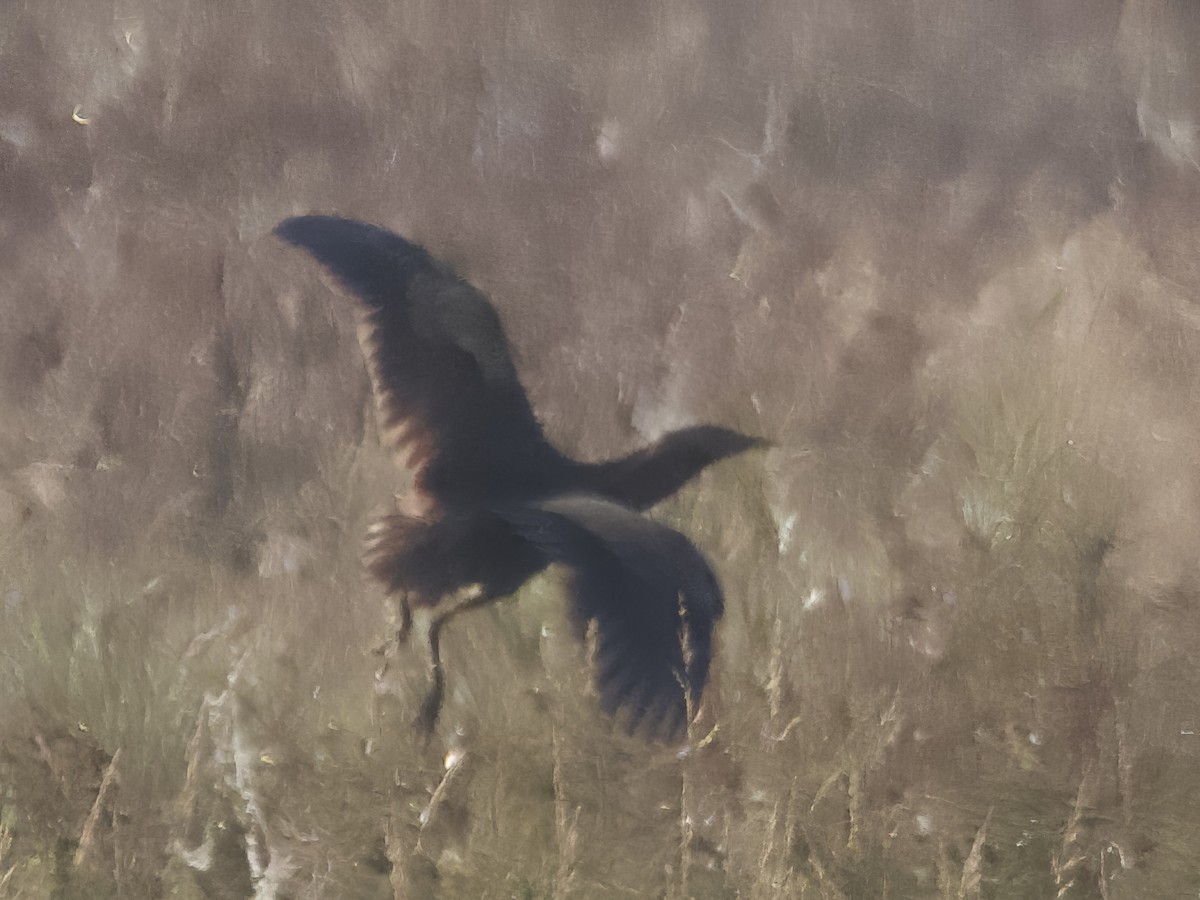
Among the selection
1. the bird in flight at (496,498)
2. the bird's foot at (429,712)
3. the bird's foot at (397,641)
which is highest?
the bird in flight at (496,498)

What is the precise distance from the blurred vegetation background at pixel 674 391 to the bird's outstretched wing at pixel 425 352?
0.04 meters

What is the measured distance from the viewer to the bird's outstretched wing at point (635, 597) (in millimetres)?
1465

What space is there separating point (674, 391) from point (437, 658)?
1.85ft

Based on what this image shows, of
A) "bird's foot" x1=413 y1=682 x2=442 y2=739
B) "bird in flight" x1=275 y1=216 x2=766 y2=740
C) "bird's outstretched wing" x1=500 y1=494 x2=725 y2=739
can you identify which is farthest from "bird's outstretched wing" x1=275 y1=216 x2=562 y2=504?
"bird's foot" x1=413 y1=682 x2=442 y2=739

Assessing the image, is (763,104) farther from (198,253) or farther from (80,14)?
(80,14)

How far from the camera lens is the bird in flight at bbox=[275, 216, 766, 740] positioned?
1.46 m

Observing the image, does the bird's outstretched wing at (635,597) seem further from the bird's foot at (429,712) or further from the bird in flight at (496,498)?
the bird's foot at (429,712)

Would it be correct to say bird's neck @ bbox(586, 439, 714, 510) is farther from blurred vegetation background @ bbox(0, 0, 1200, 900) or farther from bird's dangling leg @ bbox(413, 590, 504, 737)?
bird's dangling leg @ bbox(413, 590, 504, 737)

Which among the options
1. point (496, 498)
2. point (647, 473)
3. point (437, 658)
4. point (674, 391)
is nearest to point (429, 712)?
point (437, 658)

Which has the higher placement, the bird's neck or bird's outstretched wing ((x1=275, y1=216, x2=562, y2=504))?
bird's outstretched wing ((x1=275, y1=216, x2=562, y2=504))

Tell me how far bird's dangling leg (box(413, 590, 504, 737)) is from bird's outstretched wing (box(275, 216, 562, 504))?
18 centimetres

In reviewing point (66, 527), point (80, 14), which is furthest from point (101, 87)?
point (66, 527)

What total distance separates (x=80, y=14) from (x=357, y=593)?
101 cm

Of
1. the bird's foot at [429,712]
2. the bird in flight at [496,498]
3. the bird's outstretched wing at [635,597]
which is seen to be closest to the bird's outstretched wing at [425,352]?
the bird in flight at [496,498]
